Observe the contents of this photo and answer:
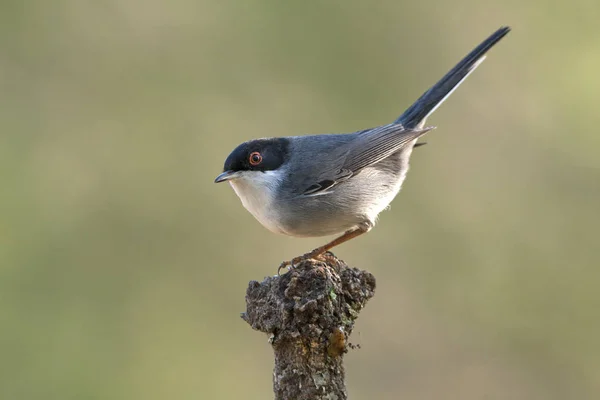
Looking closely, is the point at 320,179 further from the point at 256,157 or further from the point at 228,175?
the point at 228,175

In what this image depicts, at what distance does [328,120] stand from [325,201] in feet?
11.8

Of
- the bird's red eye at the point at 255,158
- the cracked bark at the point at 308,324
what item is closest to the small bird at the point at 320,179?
the bird's red eye at the point at 255,158

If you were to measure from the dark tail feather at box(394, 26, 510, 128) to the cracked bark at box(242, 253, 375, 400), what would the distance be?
2686 mm

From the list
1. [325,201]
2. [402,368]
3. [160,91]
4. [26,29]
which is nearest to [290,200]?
[325,201]

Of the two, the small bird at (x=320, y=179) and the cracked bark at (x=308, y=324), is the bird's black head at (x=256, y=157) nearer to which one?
the small bird at (x=320, y=179)

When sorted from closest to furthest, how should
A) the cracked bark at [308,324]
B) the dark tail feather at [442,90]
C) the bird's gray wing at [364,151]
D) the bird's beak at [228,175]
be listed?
the cracked bark at [308,324], the bird's beak at [228,175], the bird's gray wing at [364,151], the dark tail feather at [442,90]

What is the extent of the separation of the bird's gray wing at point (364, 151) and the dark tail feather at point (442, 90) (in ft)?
0.78

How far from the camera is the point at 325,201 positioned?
16.6 feet

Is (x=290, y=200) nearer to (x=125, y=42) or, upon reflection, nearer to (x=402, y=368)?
(x=402, y=368)

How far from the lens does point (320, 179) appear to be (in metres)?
5.15

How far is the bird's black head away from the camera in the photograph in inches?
193

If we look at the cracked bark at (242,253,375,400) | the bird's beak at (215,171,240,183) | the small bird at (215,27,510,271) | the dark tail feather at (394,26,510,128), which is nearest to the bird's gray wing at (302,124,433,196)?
the small bird at (215,27,510,271)

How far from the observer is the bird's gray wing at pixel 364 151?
5168mm

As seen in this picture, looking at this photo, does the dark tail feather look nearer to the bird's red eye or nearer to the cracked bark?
the bird's red eye
